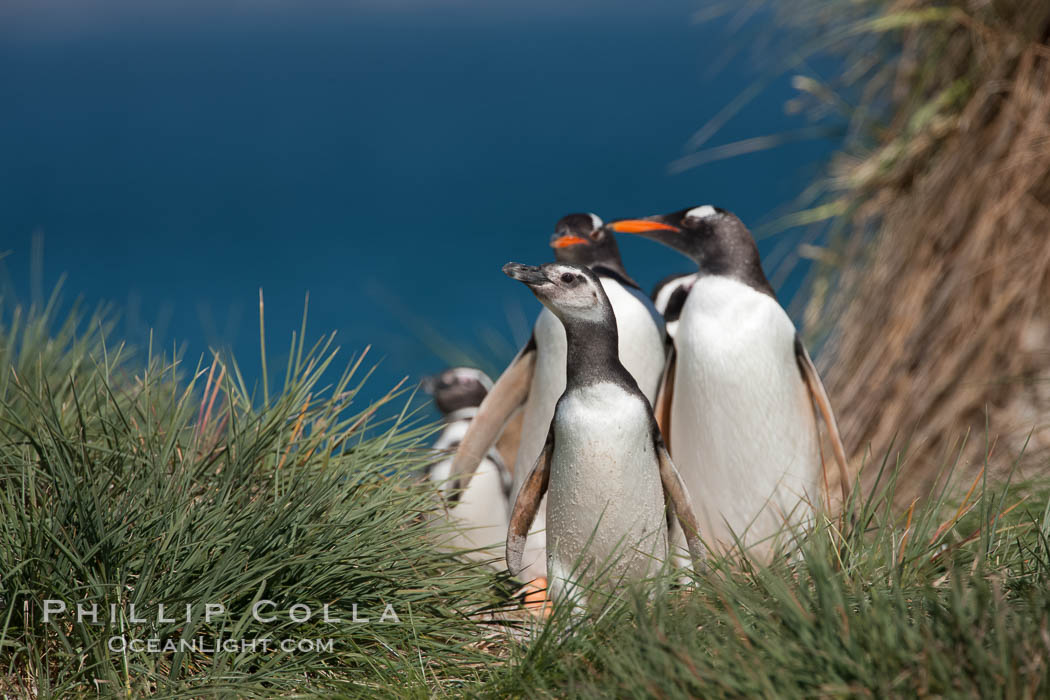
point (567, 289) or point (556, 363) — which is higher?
point (556, 363)

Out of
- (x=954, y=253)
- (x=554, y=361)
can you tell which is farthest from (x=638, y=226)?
(x=954, y=253)

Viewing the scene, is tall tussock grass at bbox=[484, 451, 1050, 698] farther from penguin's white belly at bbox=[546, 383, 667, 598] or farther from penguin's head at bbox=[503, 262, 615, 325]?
penguin's head at bbox=[503, 262, 615, 325]

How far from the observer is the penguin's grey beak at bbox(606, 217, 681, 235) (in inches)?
105

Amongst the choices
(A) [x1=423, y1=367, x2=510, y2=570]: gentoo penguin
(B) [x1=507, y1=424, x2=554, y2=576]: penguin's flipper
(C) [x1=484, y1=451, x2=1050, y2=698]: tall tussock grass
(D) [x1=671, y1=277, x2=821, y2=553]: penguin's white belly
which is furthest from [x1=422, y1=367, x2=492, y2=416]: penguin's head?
(C) [x1=484, y1=451, x2=1050, y2=698]: tall tussock grass

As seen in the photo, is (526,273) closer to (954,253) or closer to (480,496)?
(480,496)

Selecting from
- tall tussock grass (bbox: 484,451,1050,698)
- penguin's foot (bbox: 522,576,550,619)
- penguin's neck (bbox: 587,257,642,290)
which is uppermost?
penguin's neck (bbox: 587,257,642,290)

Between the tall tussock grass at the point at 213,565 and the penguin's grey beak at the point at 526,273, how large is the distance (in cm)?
62

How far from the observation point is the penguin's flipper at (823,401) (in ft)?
8.80

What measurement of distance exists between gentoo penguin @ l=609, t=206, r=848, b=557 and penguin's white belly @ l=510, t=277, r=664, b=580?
0.08 metres

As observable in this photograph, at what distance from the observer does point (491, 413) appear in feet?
9.36

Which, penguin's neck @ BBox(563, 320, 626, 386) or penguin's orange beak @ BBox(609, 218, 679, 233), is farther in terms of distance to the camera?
penguin's orange beak @ BBox(609, 218, 679, 233)

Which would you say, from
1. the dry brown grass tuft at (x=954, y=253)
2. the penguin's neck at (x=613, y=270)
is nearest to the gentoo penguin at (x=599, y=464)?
the penguin's neck at (x=613, y=270)

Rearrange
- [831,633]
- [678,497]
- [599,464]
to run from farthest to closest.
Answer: [678,497] → [599,464] → [831,633]

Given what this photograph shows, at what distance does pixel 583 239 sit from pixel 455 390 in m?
1.39
